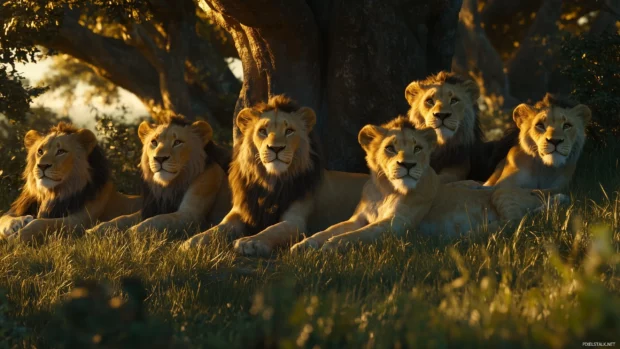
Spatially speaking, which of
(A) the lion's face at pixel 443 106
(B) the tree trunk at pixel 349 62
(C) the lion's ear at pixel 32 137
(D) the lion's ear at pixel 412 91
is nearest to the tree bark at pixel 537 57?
(B) the tree trunk at pixel 349 62

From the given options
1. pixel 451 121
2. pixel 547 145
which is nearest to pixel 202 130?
pixel 451 121

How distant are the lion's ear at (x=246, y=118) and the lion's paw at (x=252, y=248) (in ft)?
3.63

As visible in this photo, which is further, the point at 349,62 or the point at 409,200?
the point at 349,62

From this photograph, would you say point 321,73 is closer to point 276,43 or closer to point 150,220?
point 276,43

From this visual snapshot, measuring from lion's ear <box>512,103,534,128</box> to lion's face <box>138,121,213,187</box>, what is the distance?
8.18 ft

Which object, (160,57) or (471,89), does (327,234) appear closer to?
(471,89)

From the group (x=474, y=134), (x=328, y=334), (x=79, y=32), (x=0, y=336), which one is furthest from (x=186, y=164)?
(x=79, y=32)

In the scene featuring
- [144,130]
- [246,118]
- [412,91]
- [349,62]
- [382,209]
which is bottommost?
[382,209]

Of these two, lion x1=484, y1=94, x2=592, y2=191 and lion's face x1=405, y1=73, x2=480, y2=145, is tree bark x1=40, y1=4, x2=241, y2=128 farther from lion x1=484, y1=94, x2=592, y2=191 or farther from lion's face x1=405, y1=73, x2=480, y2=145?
lion x1=484, y1=94, x2=592, y2=191

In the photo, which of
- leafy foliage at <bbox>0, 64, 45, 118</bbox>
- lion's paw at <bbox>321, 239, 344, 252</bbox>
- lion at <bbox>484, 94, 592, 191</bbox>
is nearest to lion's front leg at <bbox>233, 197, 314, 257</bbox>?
lion's paw at <bbox>321, 239, 344, 252</bbox>

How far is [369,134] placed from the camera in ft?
23.7

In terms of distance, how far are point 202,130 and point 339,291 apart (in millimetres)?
2889

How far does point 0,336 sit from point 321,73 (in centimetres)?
527

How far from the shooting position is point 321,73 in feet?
31.0
